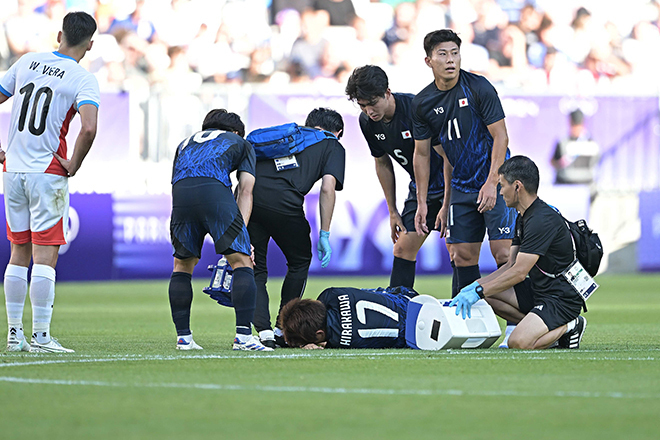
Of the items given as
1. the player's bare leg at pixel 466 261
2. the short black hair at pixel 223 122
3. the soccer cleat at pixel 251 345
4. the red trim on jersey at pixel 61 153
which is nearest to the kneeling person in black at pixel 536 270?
the player's bare leg at pixel 466 261

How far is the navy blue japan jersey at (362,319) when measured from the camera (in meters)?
6.20

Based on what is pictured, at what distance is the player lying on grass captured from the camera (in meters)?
6.17

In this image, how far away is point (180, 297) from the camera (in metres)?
6.02

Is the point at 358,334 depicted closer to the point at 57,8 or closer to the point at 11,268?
the point at 11,268

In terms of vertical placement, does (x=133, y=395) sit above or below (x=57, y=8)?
below

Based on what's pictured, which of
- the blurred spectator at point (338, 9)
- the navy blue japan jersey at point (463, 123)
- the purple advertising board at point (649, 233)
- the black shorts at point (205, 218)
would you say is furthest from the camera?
the blurred spectator at point (338, 9)

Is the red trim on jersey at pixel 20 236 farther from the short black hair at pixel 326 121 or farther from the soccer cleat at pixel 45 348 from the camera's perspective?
the short black hair at pixel 326 121

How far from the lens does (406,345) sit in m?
6.46

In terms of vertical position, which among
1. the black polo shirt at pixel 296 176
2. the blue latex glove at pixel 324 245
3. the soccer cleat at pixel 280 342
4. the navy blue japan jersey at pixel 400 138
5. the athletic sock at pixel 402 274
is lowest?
the soccer cleat at pixel 280 342

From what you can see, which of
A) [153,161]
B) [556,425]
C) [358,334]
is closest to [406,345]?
[358,334]

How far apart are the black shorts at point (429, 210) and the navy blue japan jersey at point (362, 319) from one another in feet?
4.31

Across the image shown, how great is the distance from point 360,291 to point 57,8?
1311 cm

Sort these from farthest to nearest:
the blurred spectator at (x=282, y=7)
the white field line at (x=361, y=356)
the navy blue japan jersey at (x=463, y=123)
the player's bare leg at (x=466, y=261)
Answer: the blurred spectator at (x=282, y=7) < the player's bare leg at (x=466, y=261) < the navy blue japan jersey at (x=463, y=123) < the white field line at (x=361, y=356)

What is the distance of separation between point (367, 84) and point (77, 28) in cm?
207
